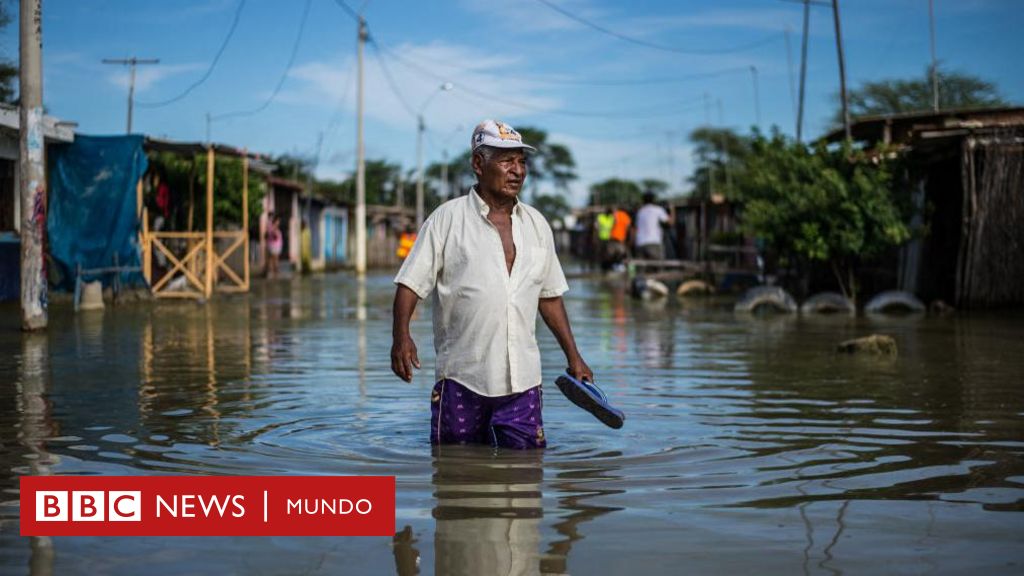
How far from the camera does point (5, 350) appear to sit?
11.4m

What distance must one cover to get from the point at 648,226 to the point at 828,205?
799cm

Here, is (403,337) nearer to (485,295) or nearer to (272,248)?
(485,295)

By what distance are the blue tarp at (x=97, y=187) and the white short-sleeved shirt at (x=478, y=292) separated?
50.9 feet

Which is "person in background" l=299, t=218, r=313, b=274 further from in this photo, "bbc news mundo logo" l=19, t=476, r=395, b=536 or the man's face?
"bbc news mundo logo" l=19, t=476, r=395, b=536

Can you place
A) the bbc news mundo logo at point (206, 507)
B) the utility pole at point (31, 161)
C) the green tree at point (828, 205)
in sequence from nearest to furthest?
1. the bbc news mundo logo at point (206, 507)
2. the utility pole at point (31, 161)
3. the green tree at point (828, 205)

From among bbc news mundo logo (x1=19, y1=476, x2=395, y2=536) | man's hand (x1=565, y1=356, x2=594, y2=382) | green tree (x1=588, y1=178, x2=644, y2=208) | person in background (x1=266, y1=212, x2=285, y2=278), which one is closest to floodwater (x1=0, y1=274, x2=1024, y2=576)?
bbc news mundo logo (x1=19, y1=476, x2=395, y2=536)

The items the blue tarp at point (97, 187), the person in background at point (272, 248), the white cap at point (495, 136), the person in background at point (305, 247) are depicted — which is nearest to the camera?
the white cap at point (495, 136)

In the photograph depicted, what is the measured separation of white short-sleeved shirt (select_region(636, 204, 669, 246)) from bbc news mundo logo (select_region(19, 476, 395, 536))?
2090 centimetres

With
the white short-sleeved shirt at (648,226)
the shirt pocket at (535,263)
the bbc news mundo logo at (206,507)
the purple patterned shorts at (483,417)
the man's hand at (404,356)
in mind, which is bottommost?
the bbc news mundo logo at (206,507)

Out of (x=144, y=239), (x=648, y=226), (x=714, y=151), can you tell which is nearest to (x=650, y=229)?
(x=648, y=226)

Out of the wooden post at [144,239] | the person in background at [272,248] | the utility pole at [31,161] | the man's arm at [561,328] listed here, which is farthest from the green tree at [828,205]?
the person in background at [272,248]

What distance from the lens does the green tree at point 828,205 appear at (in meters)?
17.9

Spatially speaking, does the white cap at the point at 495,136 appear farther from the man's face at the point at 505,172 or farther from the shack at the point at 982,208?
the shack at the point at 982,208

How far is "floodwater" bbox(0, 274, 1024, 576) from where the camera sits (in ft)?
12.8
